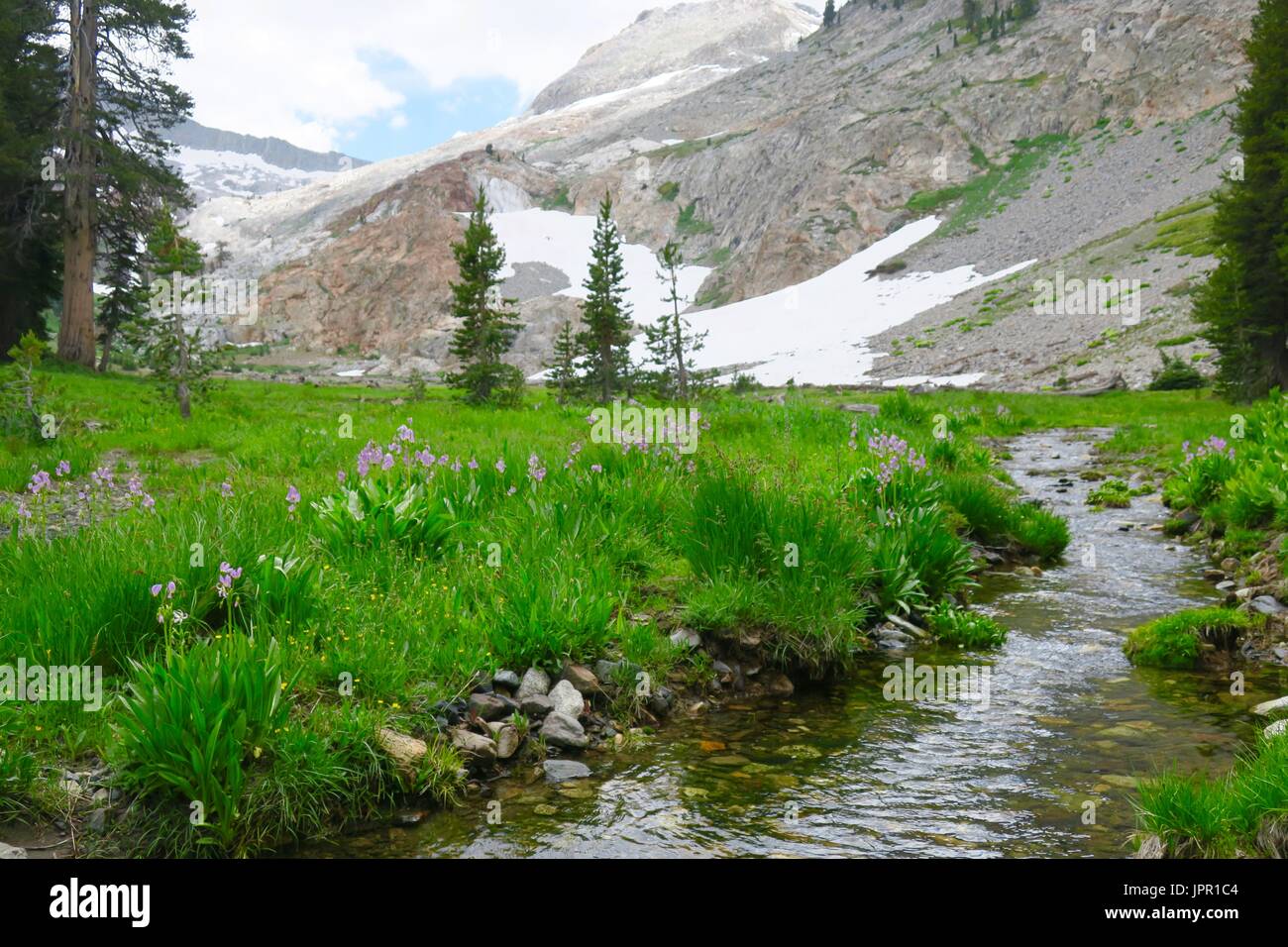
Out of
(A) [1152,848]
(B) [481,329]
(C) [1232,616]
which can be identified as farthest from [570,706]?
(B) [481,329]

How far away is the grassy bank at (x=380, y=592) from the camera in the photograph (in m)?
3.56

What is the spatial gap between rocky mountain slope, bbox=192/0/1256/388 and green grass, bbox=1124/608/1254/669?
1420 inches

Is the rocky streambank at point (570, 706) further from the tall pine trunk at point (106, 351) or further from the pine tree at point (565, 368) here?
the tall pine trunk at point (106, 351)

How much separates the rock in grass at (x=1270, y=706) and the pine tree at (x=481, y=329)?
23.6 meters

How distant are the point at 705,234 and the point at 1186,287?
311ft

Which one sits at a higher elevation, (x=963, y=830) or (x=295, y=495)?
(x=295, y=495)

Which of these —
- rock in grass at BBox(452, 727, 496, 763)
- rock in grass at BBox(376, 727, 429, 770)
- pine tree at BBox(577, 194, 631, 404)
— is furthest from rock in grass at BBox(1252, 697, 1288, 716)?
pine tree at BBox(577, 194, 631, 404)

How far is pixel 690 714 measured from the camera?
17.5ft

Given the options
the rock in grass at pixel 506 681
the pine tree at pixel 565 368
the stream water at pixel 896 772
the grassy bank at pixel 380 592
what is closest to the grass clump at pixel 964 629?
the grassy bank at pixel 380 592

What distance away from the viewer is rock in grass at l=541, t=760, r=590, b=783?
4402 mm

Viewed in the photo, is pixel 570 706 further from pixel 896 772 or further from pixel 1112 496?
pixel 1112 496

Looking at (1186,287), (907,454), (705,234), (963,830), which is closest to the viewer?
(963,830)
